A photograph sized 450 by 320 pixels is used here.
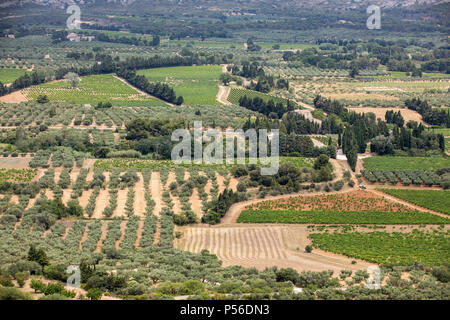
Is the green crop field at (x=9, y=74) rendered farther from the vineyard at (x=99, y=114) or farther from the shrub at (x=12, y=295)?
the shrub at (x=12, y=295)

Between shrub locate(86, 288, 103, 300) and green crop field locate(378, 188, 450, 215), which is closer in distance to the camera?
shrub locate(86, 288, 103, 300)

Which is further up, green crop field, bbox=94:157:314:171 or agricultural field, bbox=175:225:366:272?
green crop field, bbox=94:157:314:171

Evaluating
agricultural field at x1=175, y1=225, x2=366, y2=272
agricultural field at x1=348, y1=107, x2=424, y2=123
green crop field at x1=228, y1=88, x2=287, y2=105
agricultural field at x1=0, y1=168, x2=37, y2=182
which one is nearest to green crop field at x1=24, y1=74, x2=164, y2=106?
green crop field at x1=228, y1=88, x2=287, y2=105

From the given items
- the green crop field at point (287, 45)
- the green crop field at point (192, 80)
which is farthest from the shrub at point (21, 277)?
the green crop field at point (287, 45)

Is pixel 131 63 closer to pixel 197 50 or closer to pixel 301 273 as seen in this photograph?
pixel 197 50

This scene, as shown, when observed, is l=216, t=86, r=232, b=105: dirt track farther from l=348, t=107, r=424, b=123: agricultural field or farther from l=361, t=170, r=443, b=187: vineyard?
l=361, t=170, r=443, b=187: vineyard

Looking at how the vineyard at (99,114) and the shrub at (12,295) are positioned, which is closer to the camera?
the shrub at (12,295)

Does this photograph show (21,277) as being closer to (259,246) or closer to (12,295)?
(12,295)
